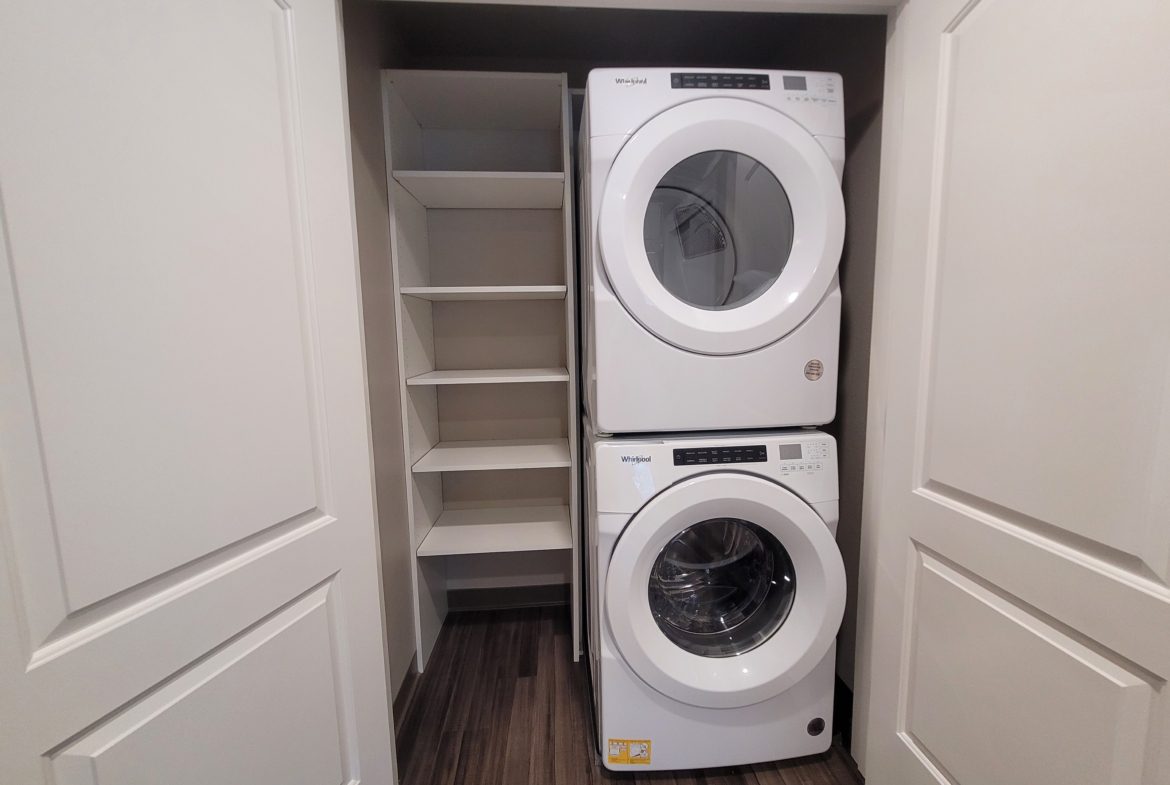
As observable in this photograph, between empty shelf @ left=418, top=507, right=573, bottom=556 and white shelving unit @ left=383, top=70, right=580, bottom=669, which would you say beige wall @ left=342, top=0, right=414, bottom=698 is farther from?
empty shelf @ left=418, top=507, right=573, bottom=556

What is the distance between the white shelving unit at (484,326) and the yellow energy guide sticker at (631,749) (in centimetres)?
45

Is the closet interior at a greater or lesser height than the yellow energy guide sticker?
greater

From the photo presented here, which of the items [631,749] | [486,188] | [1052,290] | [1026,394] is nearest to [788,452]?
[1026,394]

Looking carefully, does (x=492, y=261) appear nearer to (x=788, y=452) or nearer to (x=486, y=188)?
(x=486, y=188)

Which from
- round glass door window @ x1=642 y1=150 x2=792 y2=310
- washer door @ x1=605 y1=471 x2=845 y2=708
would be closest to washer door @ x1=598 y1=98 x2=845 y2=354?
round glass door window @ x1=642 y1=150 x2=792 y2=310

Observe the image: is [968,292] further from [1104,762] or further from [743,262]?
[1104,762]

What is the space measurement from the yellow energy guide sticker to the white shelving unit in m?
0.45

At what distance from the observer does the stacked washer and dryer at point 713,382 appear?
40.3 inches

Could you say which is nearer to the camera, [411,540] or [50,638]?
[50,638]

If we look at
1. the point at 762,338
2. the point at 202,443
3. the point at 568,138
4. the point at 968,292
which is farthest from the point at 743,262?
the point at 202,443

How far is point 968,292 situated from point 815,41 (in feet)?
3.88

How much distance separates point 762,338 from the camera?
3.48 ft

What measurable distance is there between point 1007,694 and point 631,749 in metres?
0.85

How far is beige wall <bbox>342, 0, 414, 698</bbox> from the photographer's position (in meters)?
1.20
